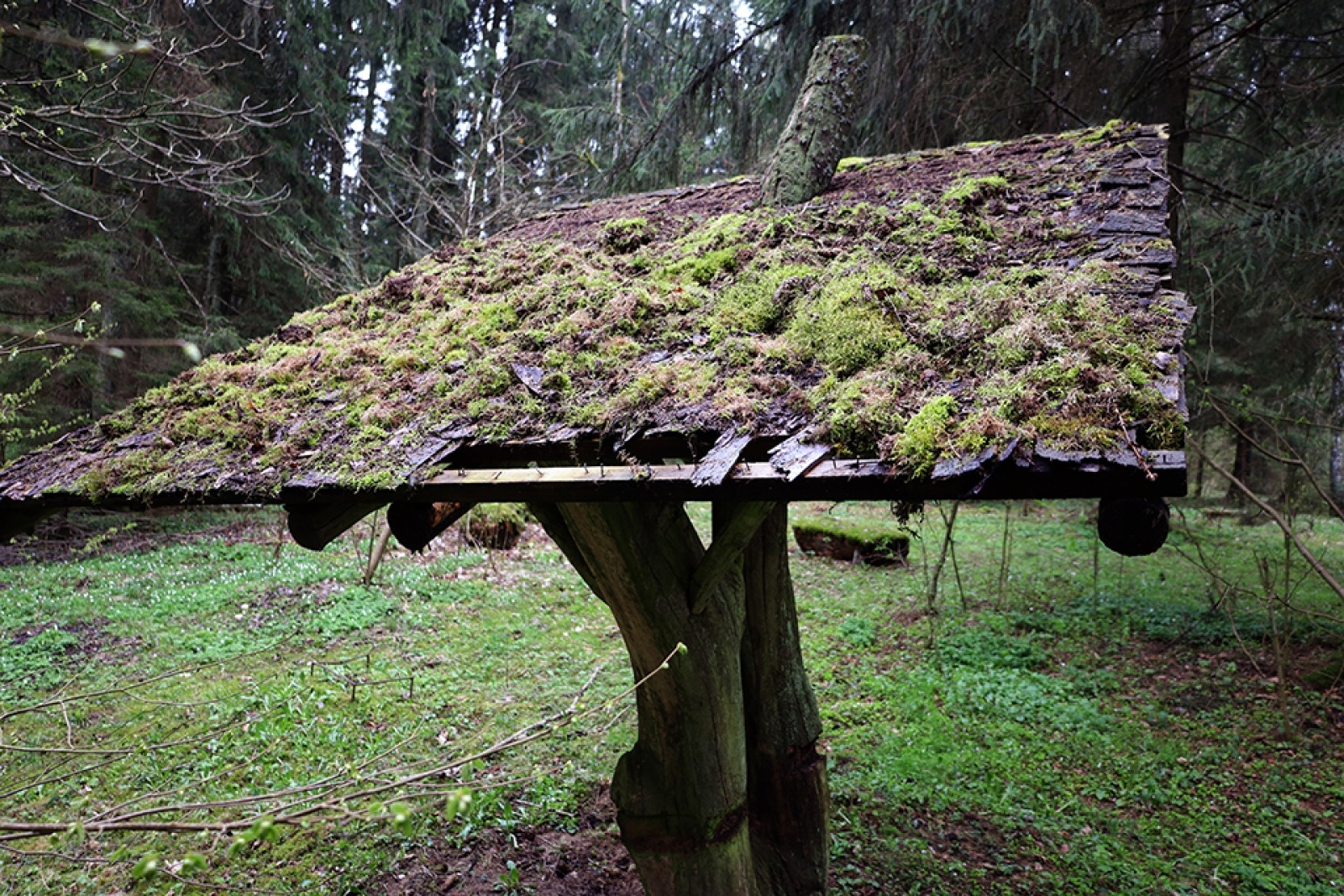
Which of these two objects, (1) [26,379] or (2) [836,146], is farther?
(1) [26,379]

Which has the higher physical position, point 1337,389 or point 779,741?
point 1337,389

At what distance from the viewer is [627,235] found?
13.9 ft

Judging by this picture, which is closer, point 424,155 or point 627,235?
point 627,235

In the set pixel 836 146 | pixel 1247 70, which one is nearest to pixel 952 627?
pixel 836 146

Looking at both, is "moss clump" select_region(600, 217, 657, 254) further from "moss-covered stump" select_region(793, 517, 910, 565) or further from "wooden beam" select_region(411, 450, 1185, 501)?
"moss-covered stump" select_region(793, 517, 910, 565)

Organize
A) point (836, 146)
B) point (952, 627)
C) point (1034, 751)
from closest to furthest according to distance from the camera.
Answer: point (836, 146), point (1034, 751), point (952, 627)

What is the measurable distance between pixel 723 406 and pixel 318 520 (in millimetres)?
1833

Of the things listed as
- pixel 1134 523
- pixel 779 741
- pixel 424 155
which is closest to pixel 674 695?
pixel 779 741

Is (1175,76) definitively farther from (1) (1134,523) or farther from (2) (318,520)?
(2) (318,520)

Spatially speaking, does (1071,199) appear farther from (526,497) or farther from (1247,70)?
(1247,70)

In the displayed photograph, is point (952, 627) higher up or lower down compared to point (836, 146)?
lower down

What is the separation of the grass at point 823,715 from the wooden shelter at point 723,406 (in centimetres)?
71

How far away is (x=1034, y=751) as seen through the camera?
5500 mm

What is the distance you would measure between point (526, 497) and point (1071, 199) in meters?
2.76
